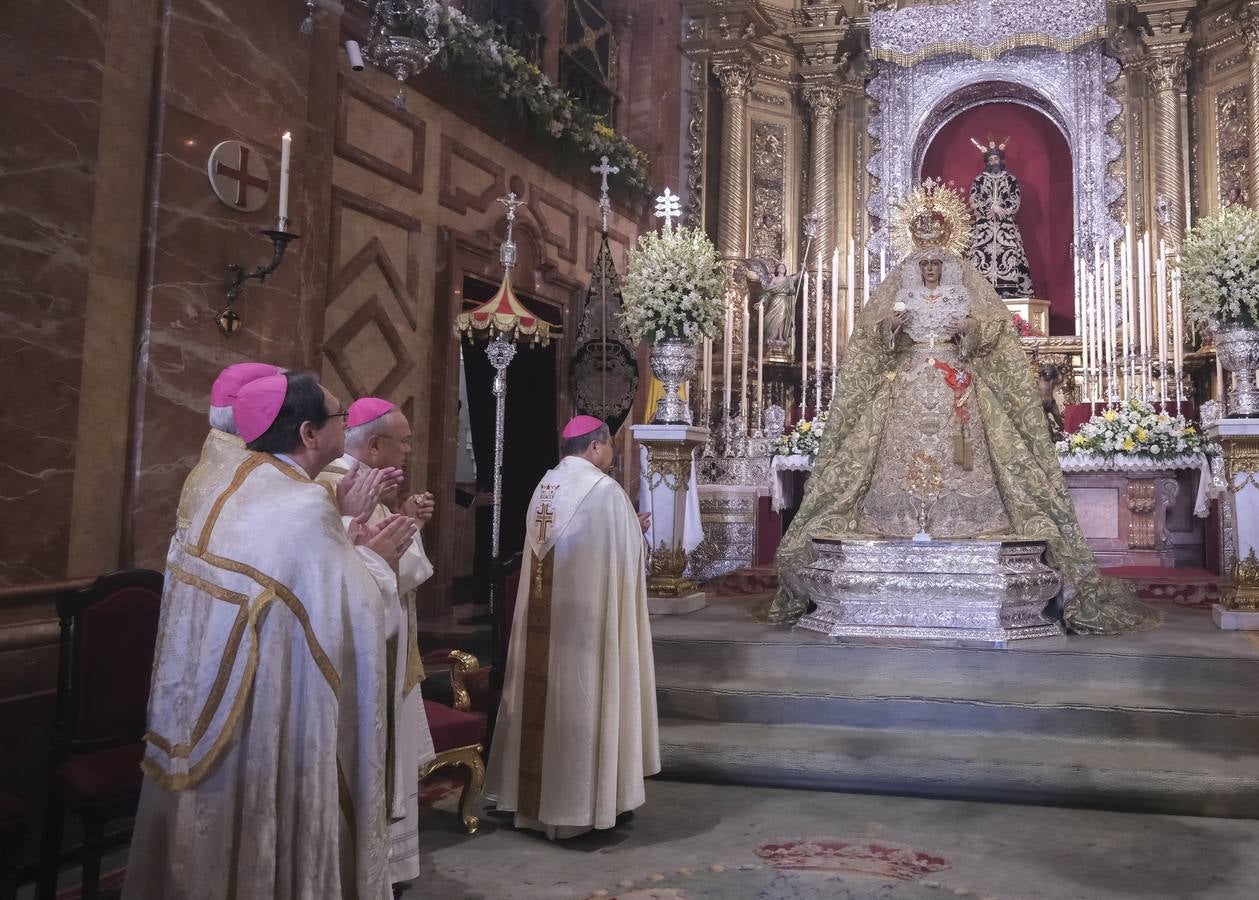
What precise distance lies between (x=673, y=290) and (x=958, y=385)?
201cm

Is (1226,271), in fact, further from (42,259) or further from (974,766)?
(42,259)

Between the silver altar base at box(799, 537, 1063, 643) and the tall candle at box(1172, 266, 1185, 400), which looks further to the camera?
the tall candle at box(1172, 266, 1185, 400)

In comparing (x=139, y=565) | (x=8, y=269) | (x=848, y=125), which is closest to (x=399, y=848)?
(x=139, y=565)

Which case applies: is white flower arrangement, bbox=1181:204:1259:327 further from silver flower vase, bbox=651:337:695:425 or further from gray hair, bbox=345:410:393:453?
gray hair, bbox=345:410:393:453

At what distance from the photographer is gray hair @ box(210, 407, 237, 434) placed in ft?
9.81

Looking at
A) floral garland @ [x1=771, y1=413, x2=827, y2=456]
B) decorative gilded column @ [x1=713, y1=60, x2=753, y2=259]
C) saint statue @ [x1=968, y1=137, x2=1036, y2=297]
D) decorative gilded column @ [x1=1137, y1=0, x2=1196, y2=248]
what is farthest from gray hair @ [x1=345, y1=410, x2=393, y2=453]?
decorative gilded column @ [x1=1137, y1=0, x2=1196, y2=248]

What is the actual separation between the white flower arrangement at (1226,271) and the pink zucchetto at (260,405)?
586cm

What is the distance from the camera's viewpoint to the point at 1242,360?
20.7 feet

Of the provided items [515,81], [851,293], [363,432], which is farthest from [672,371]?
[851,293]

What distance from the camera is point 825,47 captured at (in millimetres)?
12148

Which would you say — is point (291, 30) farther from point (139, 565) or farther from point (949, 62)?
point (949, 62)

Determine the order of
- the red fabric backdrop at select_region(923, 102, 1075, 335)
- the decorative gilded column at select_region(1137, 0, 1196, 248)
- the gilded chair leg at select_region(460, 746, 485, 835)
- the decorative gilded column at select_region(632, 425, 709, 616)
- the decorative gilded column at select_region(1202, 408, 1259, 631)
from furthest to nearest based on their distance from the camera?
the red fabric backdrop at select_region(923, 102, 1075, 335) < the decorative gilded column at select_region(1137, 0, 1196, 248) < the decorative gilded column at select_region(632, 425, 709, 616) < the decorative gilded column at select_region(1202, 408, 1259, 631) < the gilded chair leg at select_region(460, 746, 485, 835)

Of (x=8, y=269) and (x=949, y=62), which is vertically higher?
(x=949, y=62)

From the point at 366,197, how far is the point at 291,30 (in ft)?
4.31
